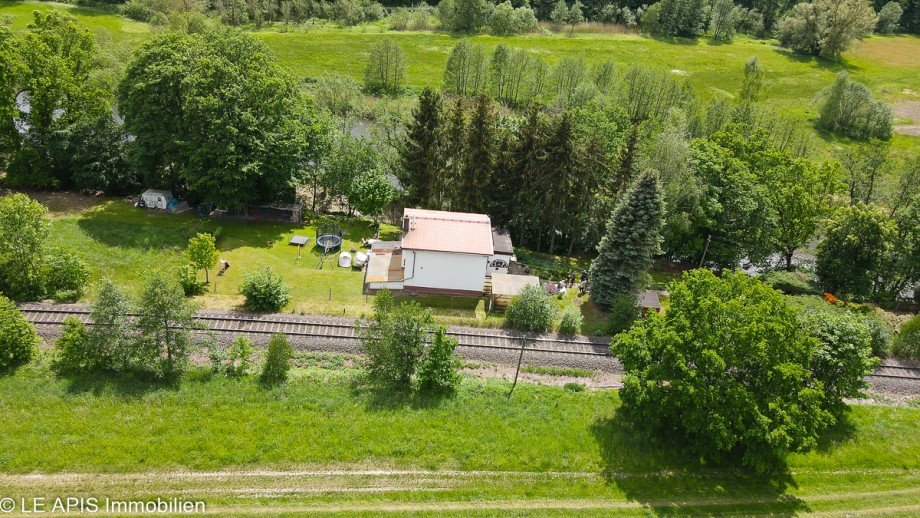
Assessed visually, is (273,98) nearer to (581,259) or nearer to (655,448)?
(581,259)

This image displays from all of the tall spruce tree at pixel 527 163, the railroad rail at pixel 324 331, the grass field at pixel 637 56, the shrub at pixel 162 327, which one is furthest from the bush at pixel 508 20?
the shrub at pixel 162 327

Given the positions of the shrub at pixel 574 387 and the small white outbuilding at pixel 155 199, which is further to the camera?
the small white outbuilding at pixel 155 199

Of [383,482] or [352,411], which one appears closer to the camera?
[383,482]

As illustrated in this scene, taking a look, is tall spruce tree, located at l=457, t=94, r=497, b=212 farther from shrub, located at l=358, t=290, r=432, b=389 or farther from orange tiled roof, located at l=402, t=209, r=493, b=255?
shrub, located at l=358, t=290, r=432, b=389

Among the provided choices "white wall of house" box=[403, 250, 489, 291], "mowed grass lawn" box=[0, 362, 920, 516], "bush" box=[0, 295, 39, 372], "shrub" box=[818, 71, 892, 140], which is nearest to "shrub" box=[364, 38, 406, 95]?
"white wall of house" box=[403, 250, 489, 291]

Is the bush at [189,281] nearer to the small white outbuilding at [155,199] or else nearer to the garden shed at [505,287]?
the small white outbuilding at [155,199]

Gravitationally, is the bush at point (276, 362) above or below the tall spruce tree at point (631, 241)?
below

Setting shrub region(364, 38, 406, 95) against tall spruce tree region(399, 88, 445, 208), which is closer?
tall spruce tree region(399, 88, 445, 208)

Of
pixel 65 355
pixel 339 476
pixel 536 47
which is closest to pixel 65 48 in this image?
pixel 65 355
